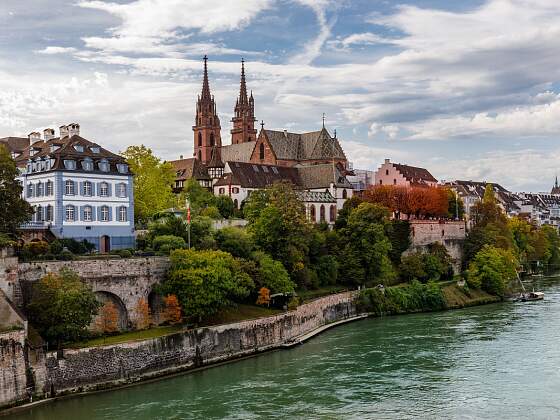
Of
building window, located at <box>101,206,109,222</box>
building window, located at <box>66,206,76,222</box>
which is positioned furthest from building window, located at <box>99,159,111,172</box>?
building window, located at <box>66,206,76,222</box>

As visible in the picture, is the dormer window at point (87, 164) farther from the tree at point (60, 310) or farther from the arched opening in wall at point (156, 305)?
the tree at point (60, 310)

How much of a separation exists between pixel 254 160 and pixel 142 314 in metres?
54.8

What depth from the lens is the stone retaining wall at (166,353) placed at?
111ft

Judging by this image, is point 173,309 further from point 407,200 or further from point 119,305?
point 407,200

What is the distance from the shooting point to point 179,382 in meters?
36.2

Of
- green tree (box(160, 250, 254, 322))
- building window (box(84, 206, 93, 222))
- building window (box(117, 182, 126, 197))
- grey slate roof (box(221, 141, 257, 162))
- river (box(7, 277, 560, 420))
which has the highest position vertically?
grey slate roof (box(221, 141, 257, 162))

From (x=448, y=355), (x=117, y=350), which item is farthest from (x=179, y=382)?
(x=448, y=355)

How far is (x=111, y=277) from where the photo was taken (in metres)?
40.3

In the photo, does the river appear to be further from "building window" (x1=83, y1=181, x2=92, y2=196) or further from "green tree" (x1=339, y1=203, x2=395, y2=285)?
"building window" (x1=83, y1=181, x2=92, y2=196)

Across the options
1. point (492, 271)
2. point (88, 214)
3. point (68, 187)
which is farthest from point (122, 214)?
point (492, 271)

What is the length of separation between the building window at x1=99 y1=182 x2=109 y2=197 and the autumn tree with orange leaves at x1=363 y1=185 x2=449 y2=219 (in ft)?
126

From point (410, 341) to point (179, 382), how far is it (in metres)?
16.4

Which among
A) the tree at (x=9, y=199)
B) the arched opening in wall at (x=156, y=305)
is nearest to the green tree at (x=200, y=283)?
the arched opening in wall at (x=156, y=305)

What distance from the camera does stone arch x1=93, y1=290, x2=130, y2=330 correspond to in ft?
132
